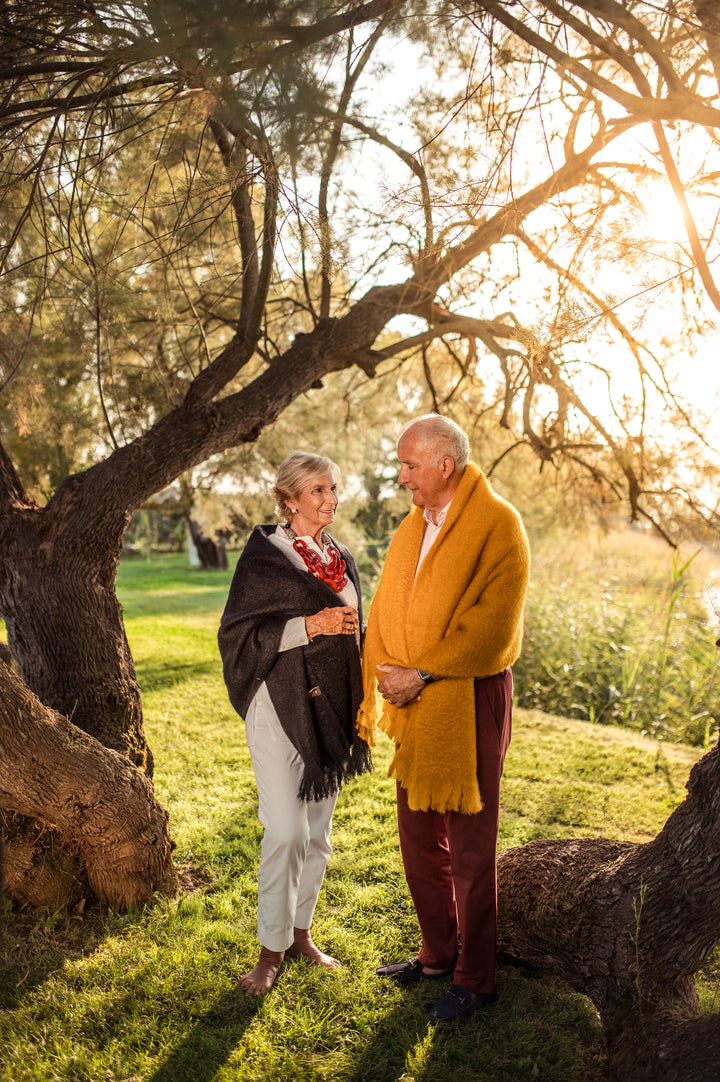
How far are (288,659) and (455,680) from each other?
54 centimetres

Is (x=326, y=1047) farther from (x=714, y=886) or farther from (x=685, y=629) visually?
(x=685, y=629)

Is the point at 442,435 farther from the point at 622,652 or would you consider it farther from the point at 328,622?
the point at 622,652

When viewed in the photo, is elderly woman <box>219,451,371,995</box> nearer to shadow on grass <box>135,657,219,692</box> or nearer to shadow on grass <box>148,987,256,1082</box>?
shadow on grass <box>148,987,256,1082</box>

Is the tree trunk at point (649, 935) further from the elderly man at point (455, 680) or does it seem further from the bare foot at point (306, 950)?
the bare foot at point (306, 950)

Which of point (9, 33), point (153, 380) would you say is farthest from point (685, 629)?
point (9, 33)

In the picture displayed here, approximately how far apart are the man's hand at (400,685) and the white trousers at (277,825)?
0.37 metres

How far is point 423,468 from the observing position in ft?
7.66

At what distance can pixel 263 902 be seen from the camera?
2375 mm

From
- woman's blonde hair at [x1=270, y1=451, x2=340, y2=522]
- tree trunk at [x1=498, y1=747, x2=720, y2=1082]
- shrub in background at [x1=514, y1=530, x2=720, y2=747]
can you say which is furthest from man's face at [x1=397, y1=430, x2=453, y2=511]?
shrub in background at [x1=514, y1=530, x2=720, y2=747]

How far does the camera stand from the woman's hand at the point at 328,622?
7.79ft

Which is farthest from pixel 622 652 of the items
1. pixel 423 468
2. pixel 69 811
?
pixel 69 811

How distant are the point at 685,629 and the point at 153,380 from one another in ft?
16.3

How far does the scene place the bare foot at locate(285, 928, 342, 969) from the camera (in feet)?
8.34

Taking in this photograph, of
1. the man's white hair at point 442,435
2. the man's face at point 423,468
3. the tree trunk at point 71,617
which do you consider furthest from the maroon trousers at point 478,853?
the tree trunk at point 71,617
